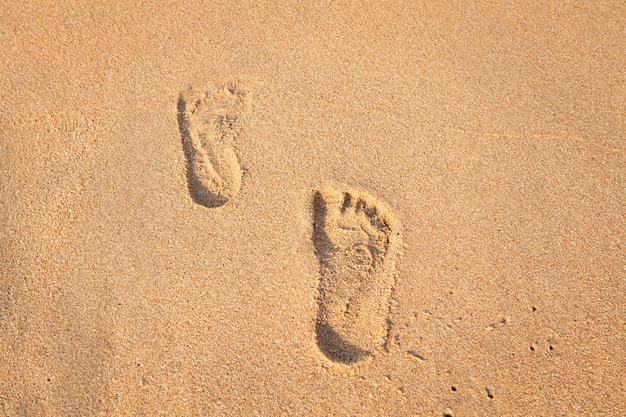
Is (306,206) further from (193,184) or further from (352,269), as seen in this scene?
(193,184)

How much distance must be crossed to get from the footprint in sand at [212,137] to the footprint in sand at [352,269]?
0.36m

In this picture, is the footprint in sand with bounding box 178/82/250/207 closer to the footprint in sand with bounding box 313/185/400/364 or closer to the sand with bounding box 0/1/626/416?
the sand with bounding box 0/1/626/416

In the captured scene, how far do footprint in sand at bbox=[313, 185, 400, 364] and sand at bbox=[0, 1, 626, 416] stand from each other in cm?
2

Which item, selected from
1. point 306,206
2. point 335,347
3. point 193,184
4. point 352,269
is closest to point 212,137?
point 193,184

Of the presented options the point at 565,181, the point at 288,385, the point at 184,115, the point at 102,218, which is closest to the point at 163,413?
the point at 288,385

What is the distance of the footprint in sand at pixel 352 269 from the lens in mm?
1812

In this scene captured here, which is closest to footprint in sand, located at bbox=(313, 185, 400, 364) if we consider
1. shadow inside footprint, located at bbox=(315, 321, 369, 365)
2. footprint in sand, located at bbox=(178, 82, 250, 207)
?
shadow inside footprint, located at bbox=(315, 321, 369, 365)

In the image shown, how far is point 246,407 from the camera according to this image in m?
1.73

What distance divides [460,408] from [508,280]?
48 cm

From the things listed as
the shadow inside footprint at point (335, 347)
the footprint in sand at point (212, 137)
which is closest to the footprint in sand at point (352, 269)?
the shadow inside footprint at point (335, 347)

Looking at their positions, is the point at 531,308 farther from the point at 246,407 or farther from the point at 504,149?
the point at 246,407

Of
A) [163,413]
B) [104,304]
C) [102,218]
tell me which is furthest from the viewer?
[102,218]

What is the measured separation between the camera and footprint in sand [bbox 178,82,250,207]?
2016 mm

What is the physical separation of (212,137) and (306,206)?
48 cm
